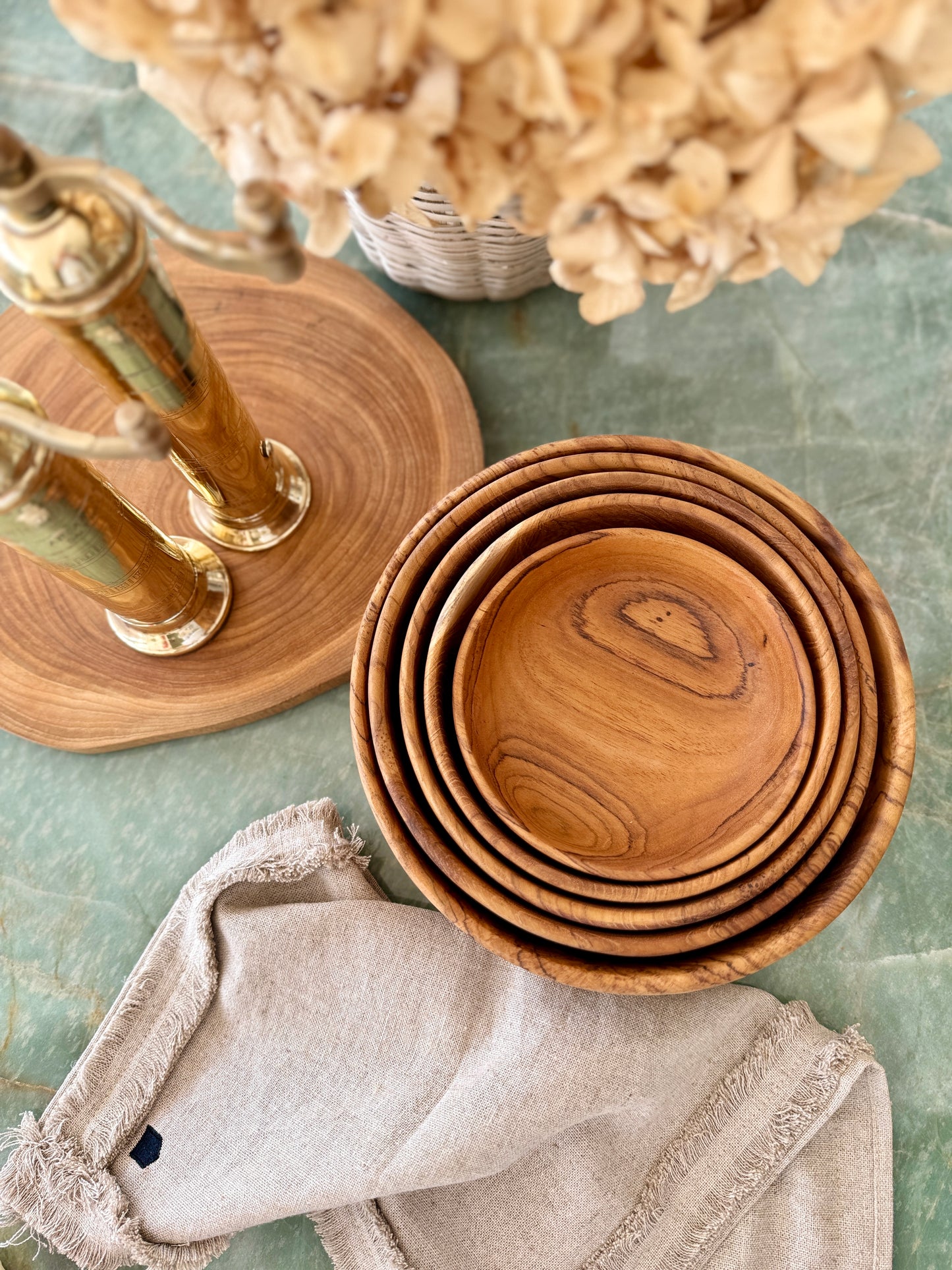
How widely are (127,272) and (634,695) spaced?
14.1 inches

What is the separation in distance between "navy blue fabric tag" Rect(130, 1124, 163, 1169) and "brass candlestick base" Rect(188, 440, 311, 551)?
0.41m

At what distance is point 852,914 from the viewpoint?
0.66 m

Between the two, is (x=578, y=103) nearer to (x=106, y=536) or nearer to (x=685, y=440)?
(x=106, y=536)

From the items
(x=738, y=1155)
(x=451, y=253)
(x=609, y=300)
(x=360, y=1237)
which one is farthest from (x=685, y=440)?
(x=360, y=1237)

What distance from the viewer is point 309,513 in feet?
2.31

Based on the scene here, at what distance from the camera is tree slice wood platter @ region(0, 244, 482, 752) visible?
674 mm

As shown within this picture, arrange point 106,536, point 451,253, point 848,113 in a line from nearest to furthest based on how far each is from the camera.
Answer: point 848,113 → point 106,536 → point 451,253

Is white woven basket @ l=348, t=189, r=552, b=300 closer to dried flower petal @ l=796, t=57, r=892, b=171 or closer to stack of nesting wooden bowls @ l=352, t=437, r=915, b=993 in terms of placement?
stack of nesting wooden bowls @ l=352, t=437, r=915, b=993

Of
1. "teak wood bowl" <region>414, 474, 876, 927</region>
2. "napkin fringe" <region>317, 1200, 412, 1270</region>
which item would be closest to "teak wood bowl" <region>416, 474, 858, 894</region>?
"teak wood bowl" <region>414, 474, 876, 927</region>

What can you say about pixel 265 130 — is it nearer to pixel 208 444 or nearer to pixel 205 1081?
pixel 208 444

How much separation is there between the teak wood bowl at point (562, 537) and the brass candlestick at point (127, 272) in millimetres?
179

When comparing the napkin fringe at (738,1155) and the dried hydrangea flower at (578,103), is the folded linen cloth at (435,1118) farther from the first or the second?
the dried hydrangea flower at (578,103)

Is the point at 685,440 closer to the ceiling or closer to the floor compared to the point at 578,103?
closer to the floor

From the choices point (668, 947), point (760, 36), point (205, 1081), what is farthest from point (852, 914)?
point (760, 36)
